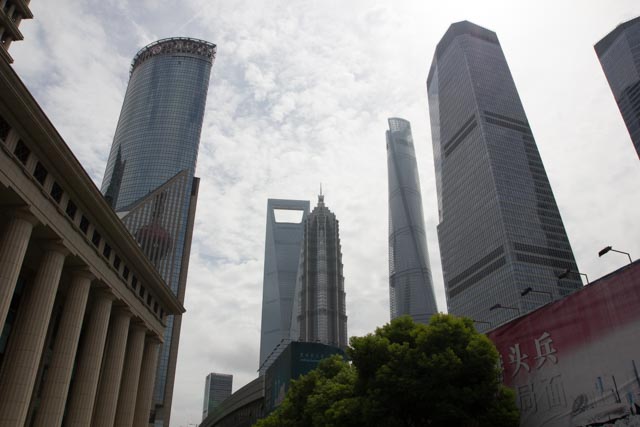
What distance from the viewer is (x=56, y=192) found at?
31031 millimetres

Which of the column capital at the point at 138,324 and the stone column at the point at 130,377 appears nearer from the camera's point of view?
the stone column at the point at 130,377

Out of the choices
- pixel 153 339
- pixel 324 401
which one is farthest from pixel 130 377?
pixel 324 401

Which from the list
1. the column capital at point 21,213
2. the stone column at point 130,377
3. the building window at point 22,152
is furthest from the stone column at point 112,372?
the building window at point 22,152

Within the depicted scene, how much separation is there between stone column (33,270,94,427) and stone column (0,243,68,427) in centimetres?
271

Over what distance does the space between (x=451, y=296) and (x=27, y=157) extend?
183 meters

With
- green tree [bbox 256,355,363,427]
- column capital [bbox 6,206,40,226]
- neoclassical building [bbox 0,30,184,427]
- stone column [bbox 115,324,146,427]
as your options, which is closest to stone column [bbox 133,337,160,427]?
neoclassical building [bbox 0,30,184,427]

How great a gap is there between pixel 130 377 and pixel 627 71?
681 ft

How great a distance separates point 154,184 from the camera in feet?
522

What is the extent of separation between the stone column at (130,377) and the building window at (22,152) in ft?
75.1

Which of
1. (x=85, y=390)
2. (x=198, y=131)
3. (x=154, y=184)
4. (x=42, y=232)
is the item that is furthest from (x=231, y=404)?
(x=42, y=232)

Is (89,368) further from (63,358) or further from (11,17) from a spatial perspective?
(11,17)

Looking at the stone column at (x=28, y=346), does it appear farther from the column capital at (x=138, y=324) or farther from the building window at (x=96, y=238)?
the column capital at (x=138, y=324)

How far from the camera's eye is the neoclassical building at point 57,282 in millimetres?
26516

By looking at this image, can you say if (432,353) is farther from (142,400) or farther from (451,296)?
(451,296)
